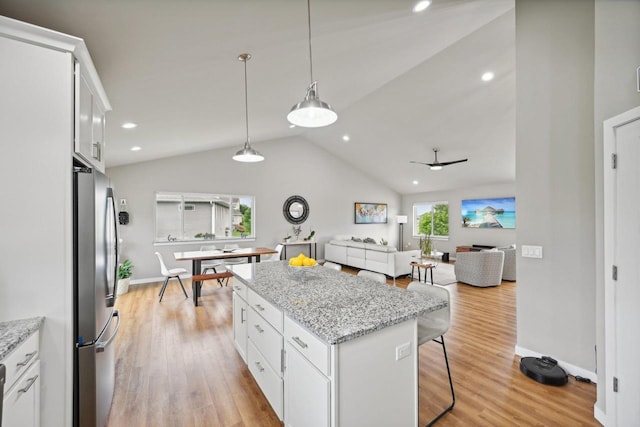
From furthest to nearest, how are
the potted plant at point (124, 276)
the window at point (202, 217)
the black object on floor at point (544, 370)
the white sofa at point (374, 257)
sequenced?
the window at point (202, 217) → the white sofa at point (374, 257) → the potted plant at point (124, 276) → the black object on floor at point (544, 370)

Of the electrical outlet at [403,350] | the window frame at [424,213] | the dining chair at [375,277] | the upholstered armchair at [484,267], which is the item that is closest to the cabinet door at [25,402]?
the electrical outlet at [403,350]

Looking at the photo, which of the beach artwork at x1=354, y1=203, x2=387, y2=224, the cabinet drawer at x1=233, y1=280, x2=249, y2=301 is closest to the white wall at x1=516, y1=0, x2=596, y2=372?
the cabinet drawer at x1=233, y1=280, x2=249, y2=301

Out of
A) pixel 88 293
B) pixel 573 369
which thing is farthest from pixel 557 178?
pixel 88 293

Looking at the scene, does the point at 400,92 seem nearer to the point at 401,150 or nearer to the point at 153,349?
the point at 401,150

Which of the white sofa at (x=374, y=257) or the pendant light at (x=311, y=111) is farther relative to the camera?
the white sofa at (x=374, y=257)

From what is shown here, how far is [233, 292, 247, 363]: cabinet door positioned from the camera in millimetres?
2447

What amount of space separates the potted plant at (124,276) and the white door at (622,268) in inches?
245

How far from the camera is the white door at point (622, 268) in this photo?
1594mm

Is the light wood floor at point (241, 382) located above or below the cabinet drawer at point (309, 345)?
below

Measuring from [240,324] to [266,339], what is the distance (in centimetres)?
79

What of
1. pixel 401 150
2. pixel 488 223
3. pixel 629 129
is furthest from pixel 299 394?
pixel 488 223

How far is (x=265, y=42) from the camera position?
7.56 feet

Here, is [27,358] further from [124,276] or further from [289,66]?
[124,276]

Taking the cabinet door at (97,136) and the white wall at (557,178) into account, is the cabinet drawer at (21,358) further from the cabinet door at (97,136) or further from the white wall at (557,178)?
the white wall at (557,178)
